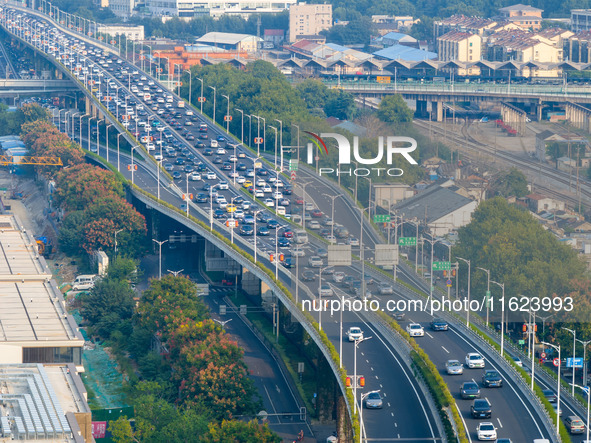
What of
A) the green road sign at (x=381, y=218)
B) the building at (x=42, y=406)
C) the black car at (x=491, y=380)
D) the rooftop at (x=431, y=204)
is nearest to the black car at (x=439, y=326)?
the black car at (x=491, y=380)

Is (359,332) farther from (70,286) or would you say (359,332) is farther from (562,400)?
(70,286)

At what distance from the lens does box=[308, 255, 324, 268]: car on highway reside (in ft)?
415

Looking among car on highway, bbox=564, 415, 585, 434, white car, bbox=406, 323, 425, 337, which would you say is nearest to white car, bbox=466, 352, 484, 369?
white car, bbox=406, 323, 425, 337

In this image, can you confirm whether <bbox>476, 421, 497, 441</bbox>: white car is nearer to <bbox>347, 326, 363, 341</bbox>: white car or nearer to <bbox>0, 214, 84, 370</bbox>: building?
<bbox>347, 326, 363, 341</bbox>: white car

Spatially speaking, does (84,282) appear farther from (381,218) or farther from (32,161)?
(32,161)

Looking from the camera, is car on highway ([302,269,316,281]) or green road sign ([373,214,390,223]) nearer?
car on highway ([302,269,316,281])

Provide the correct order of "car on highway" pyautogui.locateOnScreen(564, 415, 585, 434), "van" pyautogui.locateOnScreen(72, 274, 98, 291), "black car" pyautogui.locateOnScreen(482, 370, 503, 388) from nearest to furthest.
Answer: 1. "car on highway" pyautogui.locateOnScreen(564, 415, 585, 434)
2. "black car" pyautogui.locateOnScreen(482, 370, 503, 388)
3. "van" pyautogui.locateOnScreen(72, 274, 98, 291)

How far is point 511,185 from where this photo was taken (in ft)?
532

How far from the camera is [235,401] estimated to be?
101 metres

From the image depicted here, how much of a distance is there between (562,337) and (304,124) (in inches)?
3161

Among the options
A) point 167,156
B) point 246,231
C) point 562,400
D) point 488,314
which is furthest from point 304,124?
point 562,400

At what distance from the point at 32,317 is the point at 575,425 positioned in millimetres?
38401

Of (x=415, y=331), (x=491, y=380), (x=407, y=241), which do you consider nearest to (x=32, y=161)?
(x=407, y=241)

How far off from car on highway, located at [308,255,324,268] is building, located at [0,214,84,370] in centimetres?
2312
